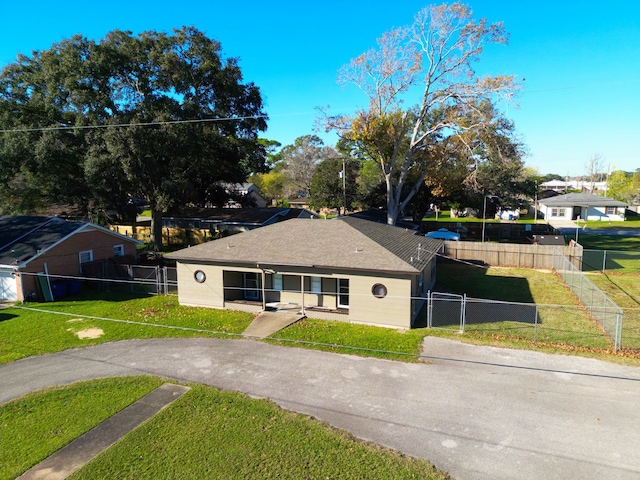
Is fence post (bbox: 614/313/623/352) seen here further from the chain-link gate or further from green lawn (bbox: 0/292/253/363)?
green lawn (bbox: 0/292/253/363)

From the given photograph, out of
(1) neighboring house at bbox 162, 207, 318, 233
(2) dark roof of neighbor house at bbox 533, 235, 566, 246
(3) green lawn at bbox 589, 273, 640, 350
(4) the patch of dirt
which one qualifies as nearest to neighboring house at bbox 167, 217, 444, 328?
(4) the patch of dirt

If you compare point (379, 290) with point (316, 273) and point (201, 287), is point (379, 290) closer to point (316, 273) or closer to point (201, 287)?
point (316, 273)

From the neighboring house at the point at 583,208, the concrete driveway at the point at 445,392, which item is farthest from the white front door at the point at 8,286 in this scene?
the neighboring house at the point at 583,208

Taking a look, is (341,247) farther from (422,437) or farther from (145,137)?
(145,137)

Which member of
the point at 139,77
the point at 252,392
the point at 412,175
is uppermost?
the point at 139,77

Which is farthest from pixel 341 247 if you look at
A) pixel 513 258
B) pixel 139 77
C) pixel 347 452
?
pixel 139 77

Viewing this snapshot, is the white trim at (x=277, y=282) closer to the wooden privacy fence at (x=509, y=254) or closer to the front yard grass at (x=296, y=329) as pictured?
the front yard grass at (x=296, y=329)
